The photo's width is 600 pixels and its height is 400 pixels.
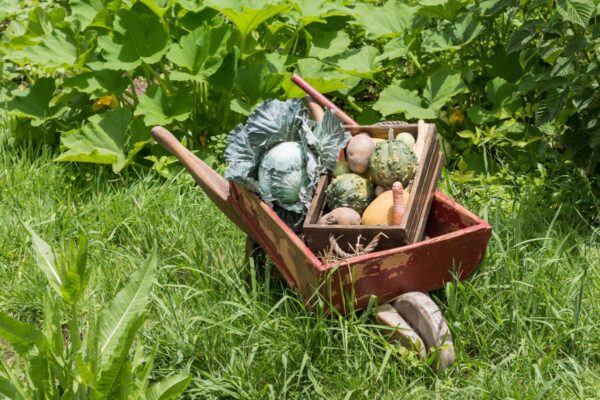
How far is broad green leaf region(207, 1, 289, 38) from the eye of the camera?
4.27 m

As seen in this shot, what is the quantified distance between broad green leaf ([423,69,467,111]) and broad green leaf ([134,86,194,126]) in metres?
1.13

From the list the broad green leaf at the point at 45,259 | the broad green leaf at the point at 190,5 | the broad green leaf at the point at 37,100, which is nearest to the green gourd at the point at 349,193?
the broad green leaf at the point at 45,259

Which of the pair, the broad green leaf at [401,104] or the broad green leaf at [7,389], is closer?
the broad green leaf at [7,389]

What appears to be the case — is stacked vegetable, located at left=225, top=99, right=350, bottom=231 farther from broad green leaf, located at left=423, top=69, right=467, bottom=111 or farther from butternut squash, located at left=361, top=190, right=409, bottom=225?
broad green leaf, located at left=423, top=69, right=467, bottom=111

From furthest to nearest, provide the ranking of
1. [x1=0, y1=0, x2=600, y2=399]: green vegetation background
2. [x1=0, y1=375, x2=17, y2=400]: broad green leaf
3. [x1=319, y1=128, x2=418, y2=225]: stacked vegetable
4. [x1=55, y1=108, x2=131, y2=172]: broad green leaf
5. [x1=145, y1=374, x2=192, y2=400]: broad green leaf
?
[x1=55, y1=108, x2=131, y2=172]: broad green leaf → [x1=319, y1=128, x2=418, y2=225]: stacked vegetable → [x1=0, y1=0, x2=600, y2=399]: green vegetation background → [x1=145, y1=374, x2=192, y2=400]: broad green leaf → [x1=0, y1=375, x2=17, y2=400]: broad green leaf

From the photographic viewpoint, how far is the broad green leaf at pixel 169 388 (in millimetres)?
2664

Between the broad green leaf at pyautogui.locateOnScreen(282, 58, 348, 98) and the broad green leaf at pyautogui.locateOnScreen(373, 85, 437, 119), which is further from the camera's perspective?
the broad green leaf at pyautogui.locateOnScreen(282, 58, 348, 98)

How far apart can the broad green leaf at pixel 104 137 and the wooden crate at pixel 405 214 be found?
4.77ft

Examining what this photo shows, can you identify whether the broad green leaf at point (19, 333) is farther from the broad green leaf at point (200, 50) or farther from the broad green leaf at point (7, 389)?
the broad green leaf at point (200, 50)

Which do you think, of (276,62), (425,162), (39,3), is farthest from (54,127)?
(425,162)

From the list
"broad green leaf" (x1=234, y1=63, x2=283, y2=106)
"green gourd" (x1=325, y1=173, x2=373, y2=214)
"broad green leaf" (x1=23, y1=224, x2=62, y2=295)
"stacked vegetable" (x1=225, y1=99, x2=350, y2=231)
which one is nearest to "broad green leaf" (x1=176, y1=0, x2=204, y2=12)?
"broad green leaf" (x1=234, y1=63, x2=283, y2=106)

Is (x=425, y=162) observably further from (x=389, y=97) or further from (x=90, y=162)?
(x=90, y=162)

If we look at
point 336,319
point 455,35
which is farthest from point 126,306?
point 455,35

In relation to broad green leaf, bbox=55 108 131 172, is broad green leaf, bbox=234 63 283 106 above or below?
above
